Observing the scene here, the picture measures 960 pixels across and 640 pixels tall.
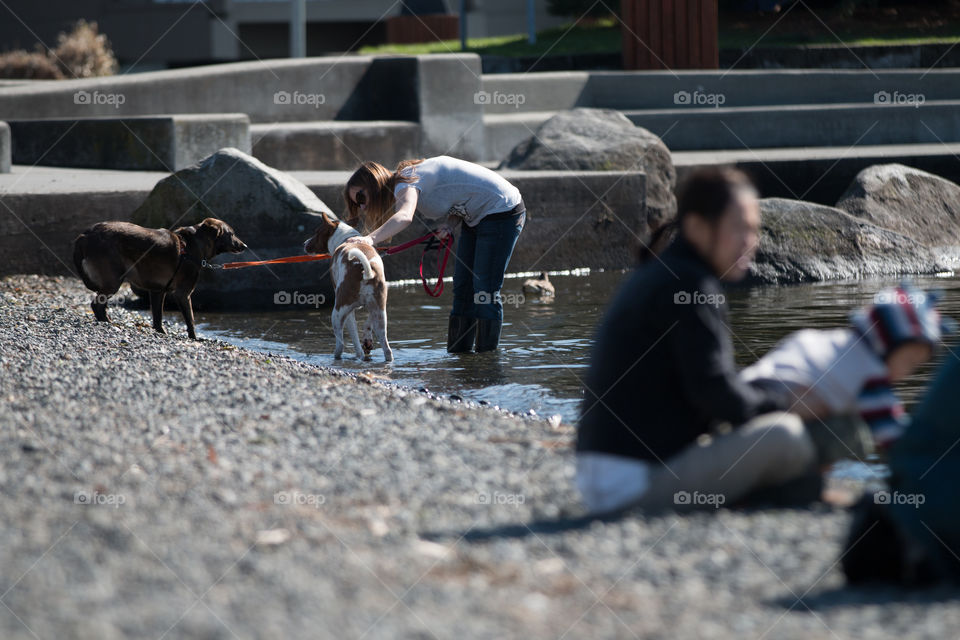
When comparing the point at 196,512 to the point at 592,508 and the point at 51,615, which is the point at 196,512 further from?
the point at 592,508

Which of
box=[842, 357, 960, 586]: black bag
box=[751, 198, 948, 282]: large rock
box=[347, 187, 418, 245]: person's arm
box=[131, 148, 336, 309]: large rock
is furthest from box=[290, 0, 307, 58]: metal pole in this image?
box=[842, 357, 960, 586]: black bag

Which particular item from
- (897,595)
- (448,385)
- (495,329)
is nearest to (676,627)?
(897,595)

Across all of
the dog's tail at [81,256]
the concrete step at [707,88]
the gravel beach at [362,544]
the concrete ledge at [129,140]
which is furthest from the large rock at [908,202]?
the gravel beach at [362,544]

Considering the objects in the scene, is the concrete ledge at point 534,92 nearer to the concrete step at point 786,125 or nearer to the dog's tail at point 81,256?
the concrete step at point 786,125

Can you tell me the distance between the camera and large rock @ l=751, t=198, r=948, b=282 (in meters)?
13.3

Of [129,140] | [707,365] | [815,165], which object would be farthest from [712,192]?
[815,165]

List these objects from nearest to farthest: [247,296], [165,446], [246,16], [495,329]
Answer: [165,446] → [495,329] → [247,296] → [246,16]

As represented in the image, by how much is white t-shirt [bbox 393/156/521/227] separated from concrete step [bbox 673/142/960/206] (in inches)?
290

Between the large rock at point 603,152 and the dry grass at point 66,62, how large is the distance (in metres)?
10.3

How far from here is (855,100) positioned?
19.4 metres

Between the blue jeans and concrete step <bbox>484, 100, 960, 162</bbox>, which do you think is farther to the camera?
concrete step <bbox>484, 100, 960, 162</bbox>

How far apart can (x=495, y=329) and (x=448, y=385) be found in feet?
3.82

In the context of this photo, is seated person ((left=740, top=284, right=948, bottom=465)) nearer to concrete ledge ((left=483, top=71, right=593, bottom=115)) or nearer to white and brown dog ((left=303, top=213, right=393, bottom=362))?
white and brown dog ((left=303, top=213, right=393, bottom=362))

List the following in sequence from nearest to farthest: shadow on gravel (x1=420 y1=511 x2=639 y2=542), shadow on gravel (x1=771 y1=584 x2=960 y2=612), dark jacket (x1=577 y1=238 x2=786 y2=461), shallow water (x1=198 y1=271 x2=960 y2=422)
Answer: shadow on gravel (x1=771 y1=584 x2=960 y2=612) → dark jacket (x1=577 y1=238 x2=786 y2=461) → shadow on gravel (x1=420 y1=511 x2=639 y2=542) → shallow water (x1=198 y1=271 x2=960 y2=422)
